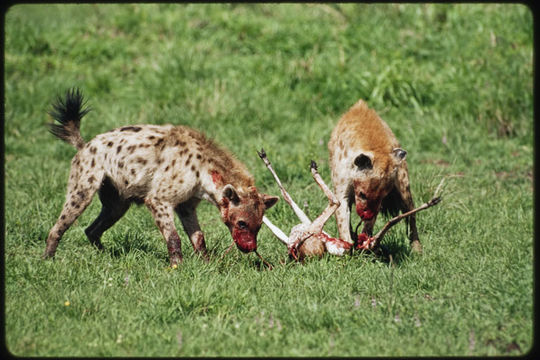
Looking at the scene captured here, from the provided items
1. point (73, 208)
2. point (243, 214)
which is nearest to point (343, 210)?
point (243, 214)

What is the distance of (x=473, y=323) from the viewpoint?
542cm

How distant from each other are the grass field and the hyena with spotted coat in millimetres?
364

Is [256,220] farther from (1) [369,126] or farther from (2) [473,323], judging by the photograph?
(2) [473,323]

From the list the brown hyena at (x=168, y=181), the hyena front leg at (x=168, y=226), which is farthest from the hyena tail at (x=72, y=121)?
the hyena front leg at (x=168, y=226)

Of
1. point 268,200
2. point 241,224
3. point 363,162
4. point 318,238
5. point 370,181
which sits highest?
point 363,162

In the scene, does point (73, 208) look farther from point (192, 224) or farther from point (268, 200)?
point (268, 200)

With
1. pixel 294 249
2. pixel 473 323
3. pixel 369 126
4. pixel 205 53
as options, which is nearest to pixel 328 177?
pixel 369 126

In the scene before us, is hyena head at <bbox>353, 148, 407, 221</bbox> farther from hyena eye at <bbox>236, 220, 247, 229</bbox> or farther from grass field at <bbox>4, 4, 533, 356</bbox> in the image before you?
hyena eye at <bbox>236, 220, 247, 229</bbox>

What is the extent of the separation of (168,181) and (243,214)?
32.4 inches

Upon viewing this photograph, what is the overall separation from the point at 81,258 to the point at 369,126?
3.17 metres

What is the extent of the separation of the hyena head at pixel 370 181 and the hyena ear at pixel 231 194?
1.16 metres

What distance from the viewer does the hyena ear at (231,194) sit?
692cm

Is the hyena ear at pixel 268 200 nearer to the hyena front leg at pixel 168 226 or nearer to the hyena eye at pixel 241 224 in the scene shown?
the hyena eye at pixel 241 224

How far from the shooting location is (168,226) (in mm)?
7004
